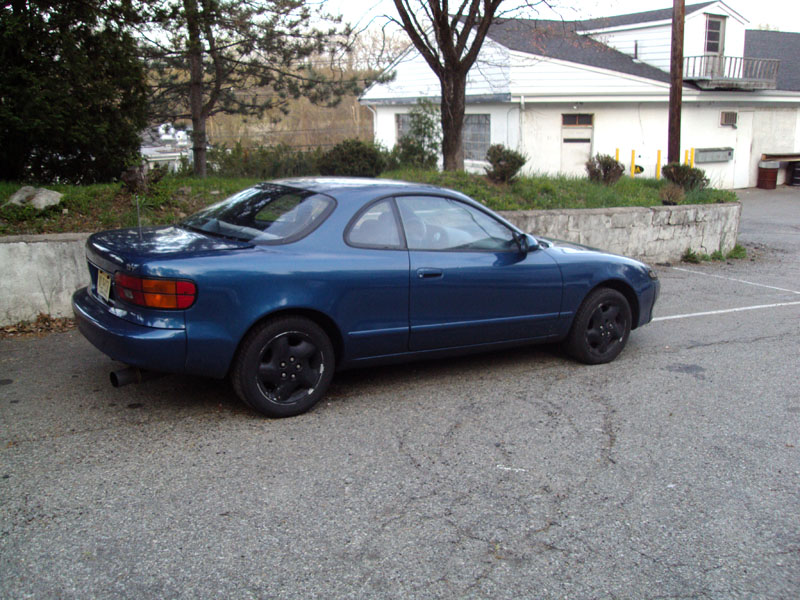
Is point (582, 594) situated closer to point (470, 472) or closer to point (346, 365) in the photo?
point (470, 472)

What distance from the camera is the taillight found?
4.38 metres

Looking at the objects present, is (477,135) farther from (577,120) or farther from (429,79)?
(577,120)

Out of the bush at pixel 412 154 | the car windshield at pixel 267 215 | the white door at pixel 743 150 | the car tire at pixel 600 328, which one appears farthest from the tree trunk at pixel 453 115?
the white door at pixel 743 150

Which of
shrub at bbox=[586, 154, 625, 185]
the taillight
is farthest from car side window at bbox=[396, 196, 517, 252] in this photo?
shrub at bbox=[586, 154, 625, 185]

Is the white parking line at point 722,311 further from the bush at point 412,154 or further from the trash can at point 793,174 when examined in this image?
the trash can at point 793,174

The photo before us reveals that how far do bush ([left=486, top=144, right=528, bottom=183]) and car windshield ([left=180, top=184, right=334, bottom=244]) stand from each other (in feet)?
22.1

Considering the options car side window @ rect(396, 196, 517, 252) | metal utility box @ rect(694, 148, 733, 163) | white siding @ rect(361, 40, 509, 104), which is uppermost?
white siding @ rect(361, 40, 509, 104)

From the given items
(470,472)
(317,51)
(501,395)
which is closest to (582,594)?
(470,472)

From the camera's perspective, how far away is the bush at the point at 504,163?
38.3 ft

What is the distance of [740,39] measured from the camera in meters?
25.9

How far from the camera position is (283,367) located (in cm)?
473

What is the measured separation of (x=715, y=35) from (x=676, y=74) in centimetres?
1061

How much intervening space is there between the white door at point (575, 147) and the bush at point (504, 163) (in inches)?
488

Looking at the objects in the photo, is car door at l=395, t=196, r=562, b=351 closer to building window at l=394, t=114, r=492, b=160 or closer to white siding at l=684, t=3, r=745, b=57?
building window at l=394, t=114, r=492, b=160
